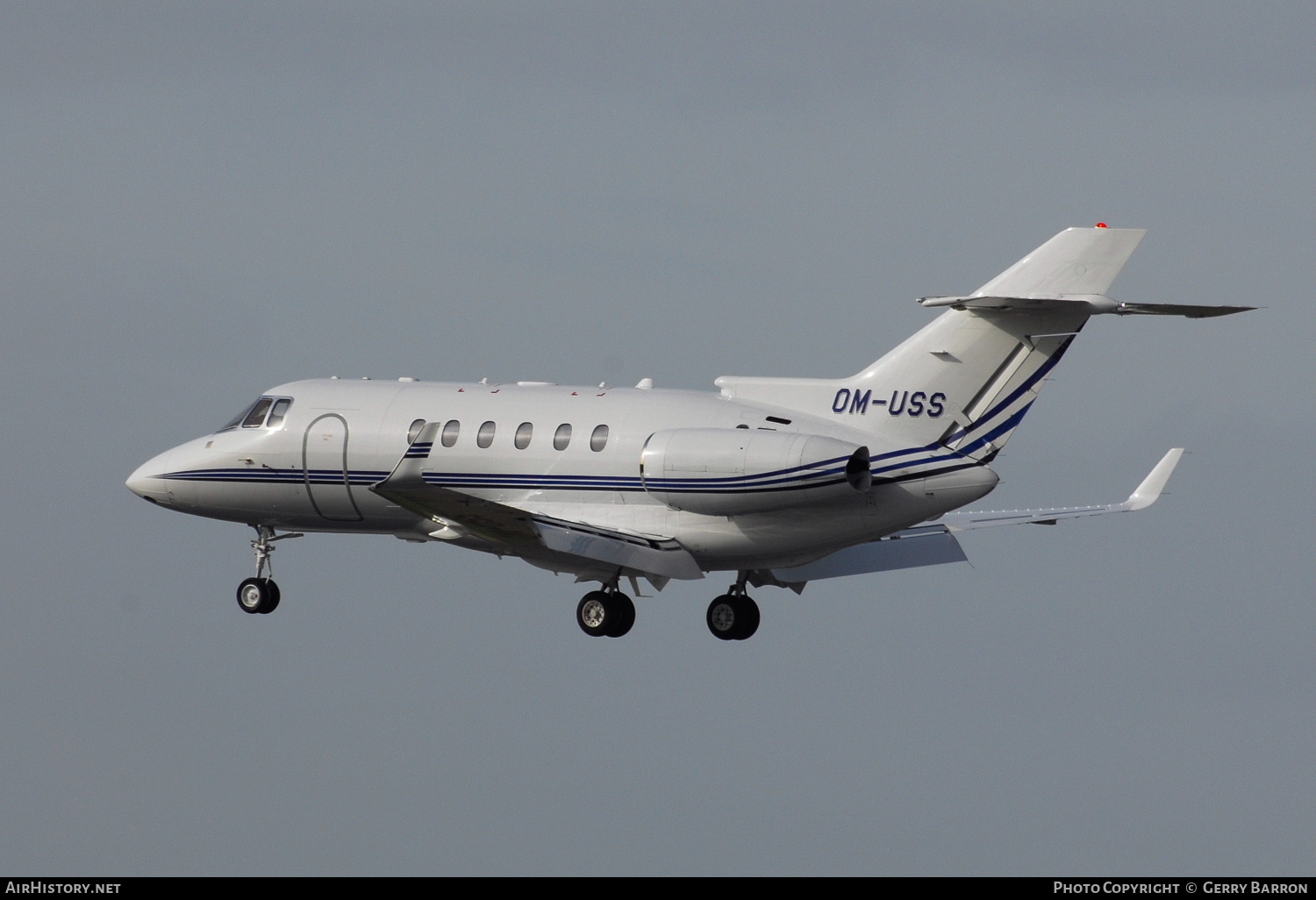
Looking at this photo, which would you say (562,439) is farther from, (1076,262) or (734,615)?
(1076,262)

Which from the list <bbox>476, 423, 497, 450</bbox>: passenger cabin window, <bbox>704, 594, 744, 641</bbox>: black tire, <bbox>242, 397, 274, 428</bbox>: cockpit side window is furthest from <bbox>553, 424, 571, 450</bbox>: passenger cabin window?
<bbox>242, 397, 274, 428</bbox>: cockpit side window

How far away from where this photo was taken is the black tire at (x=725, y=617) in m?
36.5

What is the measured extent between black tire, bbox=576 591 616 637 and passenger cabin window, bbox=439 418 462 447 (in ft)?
11.1

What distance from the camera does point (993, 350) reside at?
33094 mm

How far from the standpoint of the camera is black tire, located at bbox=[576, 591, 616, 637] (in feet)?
117

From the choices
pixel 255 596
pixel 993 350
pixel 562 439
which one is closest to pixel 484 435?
pixel 562 439

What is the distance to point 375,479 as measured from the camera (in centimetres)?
3691

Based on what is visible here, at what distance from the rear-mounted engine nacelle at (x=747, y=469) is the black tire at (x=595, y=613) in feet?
8.27

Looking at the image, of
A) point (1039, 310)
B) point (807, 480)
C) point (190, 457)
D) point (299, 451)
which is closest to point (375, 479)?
point (299, 451)

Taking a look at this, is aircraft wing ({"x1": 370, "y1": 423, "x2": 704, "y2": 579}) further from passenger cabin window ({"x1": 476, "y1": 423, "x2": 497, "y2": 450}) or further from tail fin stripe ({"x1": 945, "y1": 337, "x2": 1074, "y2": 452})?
tail fin stripe ({"x1": 945, "y1": 337, "x2": 1074, "y2": 452})

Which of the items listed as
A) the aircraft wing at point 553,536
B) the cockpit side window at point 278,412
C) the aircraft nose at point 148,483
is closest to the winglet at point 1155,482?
the aircraft wing at point 553,536

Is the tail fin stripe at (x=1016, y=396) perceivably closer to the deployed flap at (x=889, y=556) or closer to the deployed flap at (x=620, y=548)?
the deployed flap at (x=889, y=556)

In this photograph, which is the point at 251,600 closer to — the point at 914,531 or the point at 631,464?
the point at 631,464

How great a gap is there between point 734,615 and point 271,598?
8621 mm
